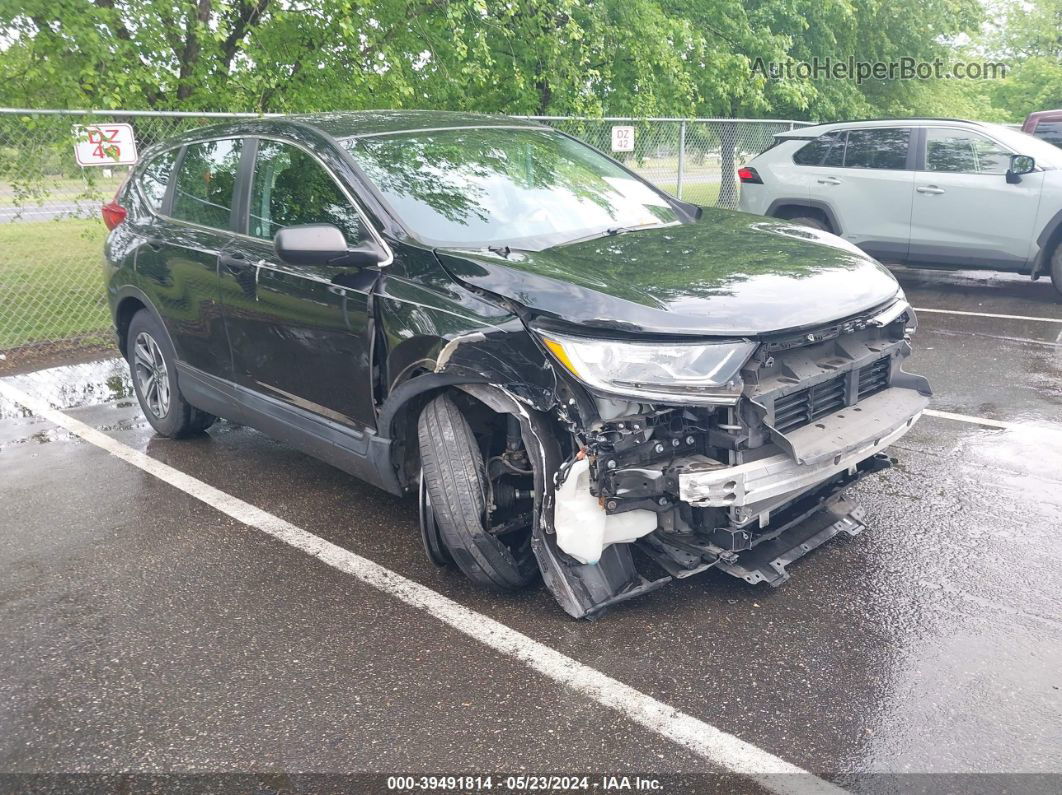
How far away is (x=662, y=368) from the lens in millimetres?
3139

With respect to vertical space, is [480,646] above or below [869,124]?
below

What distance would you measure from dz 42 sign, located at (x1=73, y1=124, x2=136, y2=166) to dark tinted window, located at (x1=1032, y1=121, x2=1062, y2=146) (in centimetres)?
1162

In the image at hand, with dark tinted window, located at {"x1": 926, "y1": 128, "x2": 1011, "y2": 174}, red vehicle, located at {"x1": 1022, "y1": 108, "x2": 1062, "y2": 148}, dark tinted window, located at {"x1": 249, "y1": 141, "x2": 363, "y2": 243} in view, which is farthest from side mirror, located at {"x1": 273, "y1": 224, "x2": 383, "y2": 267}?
red vehicle, located at {"x1": 1022, "y1": 108, "x2": 1062, "y2": 148}

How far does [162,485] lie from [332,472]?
924 mm

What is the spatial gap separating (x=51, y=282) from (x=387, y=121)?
604cm

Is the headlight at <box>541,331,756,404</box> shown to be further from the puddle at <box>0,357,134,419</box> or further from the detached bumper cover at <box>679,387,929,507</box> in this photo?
the puddle at <box>0,357,134,419</box>

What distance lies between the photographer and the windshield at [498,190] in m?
3.96

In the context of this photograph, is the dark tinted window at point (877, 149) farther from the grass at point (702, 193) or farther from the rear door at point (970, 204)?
the grass at point (702, 193)

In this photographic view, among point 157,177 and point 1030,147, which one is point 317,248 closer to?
point 157,177

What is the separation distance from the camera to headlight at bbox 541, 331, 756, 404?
3.11 metres

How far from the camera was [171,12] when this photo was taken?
372 inches

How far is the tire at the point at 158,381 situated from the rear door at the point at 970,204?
7460 millimetres

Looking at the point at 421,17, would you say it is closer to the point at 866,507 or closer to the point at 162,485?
the point at 162,485

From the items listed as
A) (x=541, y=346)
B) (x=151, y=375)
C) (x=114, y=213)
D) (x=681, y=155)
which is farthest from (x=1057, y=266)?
(x=114, y=213)
